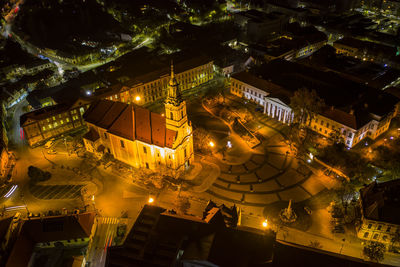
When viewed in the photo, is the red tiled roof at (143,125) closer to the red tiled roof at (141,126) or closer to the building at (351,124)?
the red tiled roof at (141,126)

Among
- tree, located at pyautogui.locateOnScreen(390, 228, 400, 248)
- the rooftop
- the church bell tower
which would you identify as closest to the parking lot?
the church bell tower

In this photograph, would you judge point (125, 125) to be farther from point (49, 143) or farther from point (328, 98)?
point (328, 98)

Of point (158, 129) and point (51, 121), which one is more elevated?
point (158, 129)

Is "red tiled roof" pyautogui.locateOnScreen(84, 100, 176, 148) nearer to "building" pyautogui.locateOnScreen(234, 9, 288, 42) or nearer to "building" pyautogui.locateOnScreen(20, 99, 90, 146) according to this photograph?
"building" pyautogui.locateOnScreen(20, 99, 90, 146)

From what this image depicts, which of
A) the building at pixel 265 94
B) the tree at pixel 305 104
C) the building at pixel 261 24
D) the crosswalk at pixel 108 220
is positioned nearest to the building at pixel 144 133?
the crosswalk at pixel 108 220

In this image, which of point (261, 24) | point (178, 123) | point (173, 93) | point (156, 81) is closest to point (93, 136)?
point (178, 123)

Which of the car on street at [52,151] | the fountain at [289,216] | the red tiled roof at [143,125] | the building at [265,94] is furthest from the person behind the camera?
the building at [265,94]

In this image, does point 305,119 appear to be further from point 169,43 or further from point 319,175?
point 169,43
